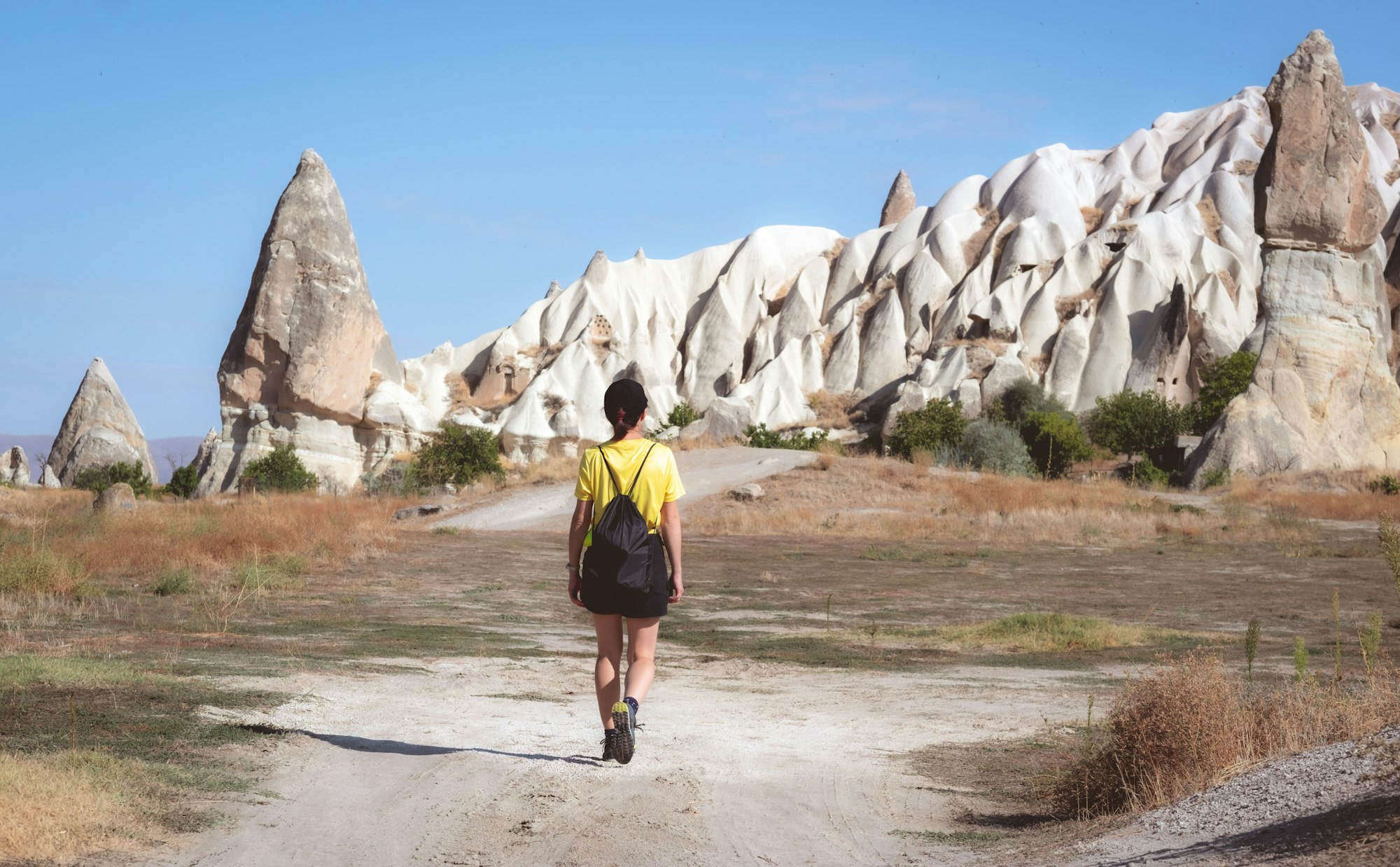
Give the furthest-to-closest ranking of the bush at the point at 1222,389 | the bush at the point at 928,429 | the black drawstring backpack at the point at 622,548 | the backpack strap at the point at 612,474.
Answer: the bush at the point at 1222,389
the bush at the point at 928,429
the backpack strap at the point at 612,474
the black drawstring backpack at the point at 622,548

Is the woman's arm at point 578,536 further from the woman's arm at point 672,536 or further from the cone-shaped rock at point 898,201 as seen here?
the cone-shaped rock at point 898,201

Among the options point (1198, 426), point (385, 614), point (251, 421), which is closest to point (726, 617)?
point (385, 614)

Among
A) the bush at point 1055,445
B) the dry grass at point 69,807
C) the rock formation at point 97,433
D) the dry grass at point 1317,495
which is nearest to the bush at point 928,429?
the bush at point 1055,445

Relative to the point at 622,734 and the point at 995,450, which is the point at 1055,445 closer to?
the point at 995,450

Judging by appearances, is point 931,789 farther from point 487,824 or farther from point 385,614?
point 385,614

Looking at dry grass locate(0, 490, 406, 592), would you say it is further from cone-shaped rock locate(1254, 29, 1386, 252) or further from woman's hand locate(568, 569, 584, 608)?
cone-shaped rock locate(1254, 29, 1386, 252)

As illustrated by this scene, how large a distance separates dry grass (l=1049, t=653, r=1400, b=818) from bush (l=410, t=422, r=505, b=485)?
27.1 m

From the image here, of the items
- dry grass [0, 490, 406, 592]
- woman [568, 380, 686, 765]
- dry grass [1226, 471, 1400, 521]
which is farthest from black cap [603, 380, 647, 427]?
dry grass [1226, 471, 1400, 521]

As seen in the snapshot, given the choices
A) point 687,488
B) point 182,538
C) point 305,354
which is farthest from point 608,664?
point 305,354

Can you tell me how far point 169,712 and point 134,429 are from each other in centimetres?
4404

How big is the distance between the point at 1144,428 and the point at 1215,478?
12406 millimetres

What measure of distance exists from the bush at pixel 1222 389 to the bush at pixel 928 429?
768 centimetres

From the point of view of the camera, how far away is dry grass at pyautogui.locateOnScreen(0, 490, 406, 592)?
1223 centimetres

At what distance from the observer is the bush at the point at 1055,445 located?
3738 centimetres
